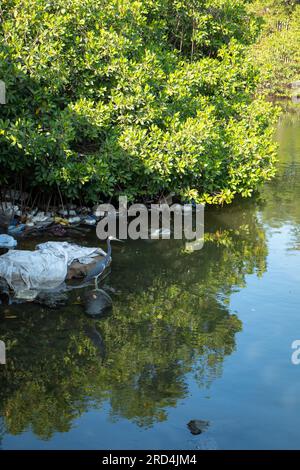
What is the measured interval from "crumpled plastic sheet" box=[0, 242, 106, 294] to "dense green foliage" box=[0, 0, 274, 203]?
110 inches

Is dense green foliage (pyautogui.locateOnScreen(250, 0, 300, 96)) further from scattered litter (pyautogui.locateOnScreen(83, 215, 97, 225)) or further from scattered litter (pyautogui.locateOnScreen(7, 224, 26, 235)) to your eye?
scattered litter (pyautogui.locateOnScreen(7, 224, 26, 235))

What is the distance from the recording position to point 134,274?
39.9 ft

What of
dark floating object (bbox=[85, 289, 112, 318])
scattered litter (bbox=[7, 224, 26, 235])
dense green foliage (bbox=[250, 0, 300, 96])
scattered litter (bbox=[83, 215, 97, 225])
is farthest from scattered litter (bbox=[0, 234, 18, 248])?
dense green foliage (bbox=[250, 0, 300, 96])

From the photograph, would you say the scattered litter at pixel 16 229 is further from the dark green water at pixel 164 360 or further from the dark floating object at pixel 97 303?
the dark floating object at pixel 97 303

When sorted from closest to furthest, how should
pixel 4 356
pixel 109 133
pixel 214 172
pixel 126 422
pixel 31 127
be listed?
pixel 126 422
pixel 4 356
pixel 31 127
pixel 109 133
pixel 214 172

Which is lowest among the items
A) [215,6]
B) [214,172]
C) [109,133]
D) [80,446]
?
[80,446]

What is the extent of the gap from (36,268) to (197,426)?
A: 5.01 m

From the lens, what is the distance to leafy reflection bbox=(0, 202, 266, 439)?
24.7 ft

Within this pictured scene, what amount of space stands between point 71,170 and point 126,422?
25.7ft

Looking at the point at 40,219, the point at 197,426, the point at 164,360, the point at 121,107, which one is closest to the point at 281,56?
the point at 121,107

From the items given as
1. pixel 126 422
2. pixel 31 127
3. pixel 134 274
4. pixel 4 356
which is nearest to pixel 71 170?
pixel 31 127

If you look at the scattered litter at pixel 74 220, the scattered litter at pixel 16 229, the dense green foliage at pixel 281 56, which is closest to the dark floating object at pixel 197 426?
the scattered litter at pixel 16 229

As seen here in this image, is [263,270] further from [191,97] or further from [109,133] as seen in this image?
[191,97]

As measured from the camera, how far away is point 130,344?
920 cm
